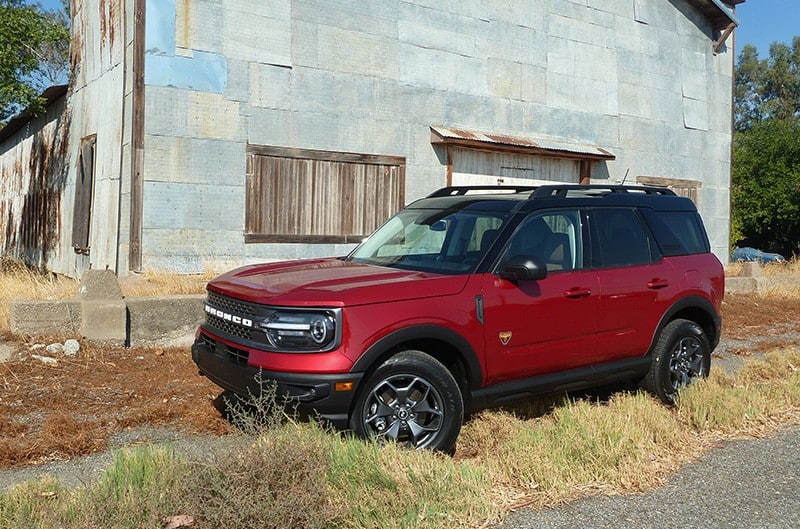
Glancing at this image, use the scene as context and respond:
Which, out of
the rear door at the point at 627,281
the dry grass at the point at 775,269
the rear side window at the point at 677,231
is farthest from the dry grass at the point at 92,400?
the dry grass at the point at 775,269

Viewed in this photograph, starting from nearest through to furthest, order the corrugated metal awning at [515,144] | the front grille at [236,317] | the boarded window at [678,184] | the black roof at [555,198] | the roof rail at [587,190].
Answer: the front grille at [236,317], the black roof at [555,198], the roof rail at [587,190], the corrugated metal awning at [515,144], the boarded window at [678,184]

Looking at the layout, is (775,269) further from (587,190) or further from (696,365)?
(587,190)

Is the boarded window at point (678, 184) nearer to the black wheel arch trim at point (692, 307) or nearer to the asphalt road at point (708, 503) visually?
the black wheel arch trim at point (692, 307)

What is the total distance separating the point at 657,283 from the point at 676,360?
0.78 meters

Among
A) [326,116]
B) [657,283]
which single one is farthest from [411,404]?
[326,116]

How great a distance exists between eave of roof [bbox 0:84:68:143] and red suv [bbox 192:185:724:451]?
10.5m

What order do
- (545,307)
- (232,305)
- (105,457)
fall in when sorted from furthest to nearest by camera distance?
1. (545,307)
2. (232,305)
3. (105,457)

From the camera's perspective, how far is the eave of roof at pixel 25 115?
589 inches

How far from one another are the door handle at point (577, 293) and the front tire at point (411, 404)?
1324mm

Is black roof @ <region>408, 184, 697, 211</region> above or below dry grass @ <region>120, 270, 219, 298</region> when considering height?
above

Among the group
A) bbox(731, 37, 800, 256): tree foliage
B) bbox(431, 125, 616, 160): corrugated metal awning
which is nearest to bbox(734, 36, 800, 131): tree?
bbox(731, 37, 800, 256): tree foliage

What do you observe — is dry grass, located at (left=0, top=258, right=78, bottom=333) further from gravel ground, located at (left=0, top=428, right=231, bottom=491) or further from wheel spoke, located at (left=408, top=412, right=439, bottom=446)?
wheel spoke, located at (left=408, top=412, right=439, bottom=446)

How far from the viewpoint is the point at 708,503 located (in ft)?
15.8

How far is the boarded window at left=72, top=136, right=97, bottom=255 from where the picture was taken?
12789 mm
